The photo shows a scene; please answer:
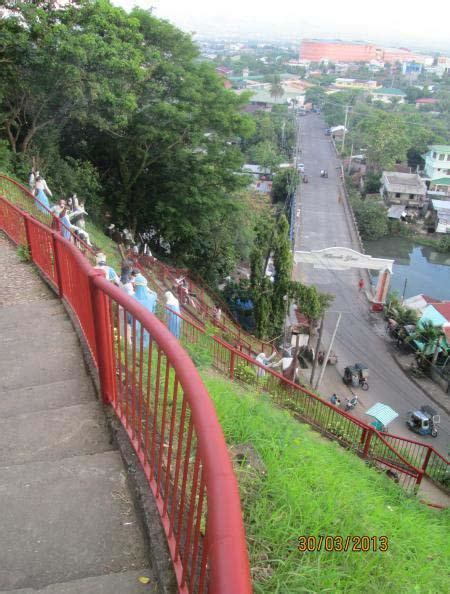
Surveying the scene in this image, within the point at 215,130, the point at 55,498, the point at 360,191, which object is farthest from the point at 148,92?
the point at 360,191

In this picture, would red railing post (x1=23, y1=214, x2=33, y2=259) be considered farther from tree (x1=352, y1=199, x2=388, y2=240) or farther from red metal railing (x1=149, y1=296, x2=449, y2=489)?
tree (x1=352, y1=199, x2=388, y2=240)

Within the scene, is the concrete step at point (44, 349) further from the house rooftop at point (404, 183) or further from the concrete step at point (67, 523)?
the house rooftop at point (404, 183)

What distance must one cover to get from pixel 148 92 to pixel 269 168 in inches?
1267

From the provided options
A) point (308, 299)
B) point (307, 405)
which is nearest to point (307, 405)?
point (307, 405)

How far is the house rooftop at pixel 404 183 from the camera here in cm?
4278

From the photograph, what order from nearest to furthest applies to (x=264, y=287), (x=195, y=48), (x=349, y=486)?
(x=349, y=486) < (x=195, y=48) < (x=264, y=287)

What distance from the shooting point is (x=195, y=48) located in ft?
57.4

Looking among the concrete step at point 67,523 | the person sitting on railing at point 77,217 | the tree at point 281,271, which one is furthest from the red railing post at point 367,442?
the tree at point 281,271

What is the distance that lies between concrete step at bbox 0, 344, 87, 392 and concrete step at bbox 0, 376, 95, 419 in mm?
95

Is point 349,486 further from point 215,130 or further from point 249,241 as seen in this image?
point 249,241

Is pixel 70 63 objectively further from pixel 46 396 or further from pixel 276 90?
pixel 276 90

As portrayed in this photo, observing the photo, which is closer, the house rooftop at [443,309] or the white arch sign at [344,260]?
the house rooftop at [443,309]

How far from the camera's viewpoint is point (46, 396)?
140 inches
